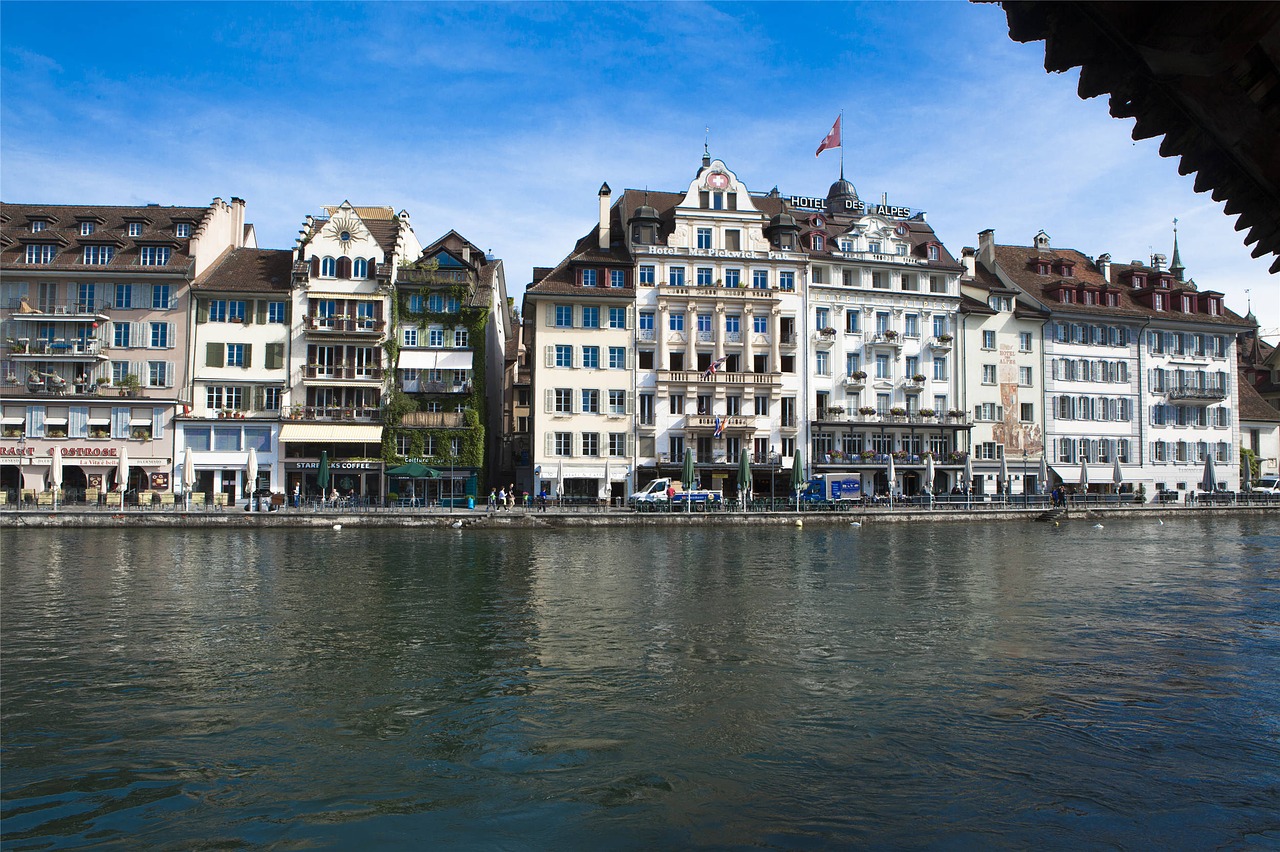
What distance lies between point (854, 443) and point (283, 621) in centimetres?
5463

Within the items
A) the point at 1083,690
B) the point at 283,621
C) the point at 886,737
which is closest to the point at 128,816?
the point at 886,737

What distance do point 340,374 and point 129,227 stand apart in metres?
18.6

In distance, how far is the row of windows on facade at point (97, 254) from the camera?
204 ft

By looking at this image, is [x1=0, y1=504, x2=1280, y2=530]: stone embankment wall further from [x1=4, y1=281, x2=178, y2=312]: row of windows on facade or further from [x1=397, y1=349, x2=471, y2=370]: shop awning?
[x1=4, y1=281, x2=178, y2=312]: row of windows on facade

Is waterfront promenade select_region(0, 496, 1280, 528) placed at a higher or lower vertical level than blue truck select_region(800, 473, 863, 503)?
lower

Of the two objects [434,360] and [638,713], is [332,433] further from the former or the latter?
[638,713]

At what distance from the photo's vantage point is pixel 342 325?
6325 cm

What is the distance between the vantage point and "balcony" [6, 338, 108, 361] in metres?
60.1

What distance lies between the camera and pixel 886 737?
12906 millimetres

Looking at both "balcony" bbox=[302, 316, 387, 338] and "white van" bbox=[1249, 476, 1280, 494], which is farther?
"white van" bbox=[1249, 476, 1280, 494]

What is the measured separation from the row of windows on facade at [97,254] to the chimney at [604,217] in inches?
1167

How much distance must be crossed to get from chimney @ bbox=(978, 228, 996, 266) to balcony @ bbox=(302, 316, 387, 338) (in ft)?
166

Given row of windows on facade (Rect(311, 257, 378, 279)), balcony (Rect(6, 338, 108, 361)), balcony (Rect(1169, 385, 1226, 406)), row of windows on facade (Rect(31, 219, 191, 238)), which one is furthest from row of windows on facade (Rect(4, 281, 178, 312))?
balcony (Rect(1169, 385, 1226, 406))

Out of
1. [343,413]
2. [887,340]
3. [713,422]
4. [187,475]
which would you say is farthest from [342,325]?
[887,340]
